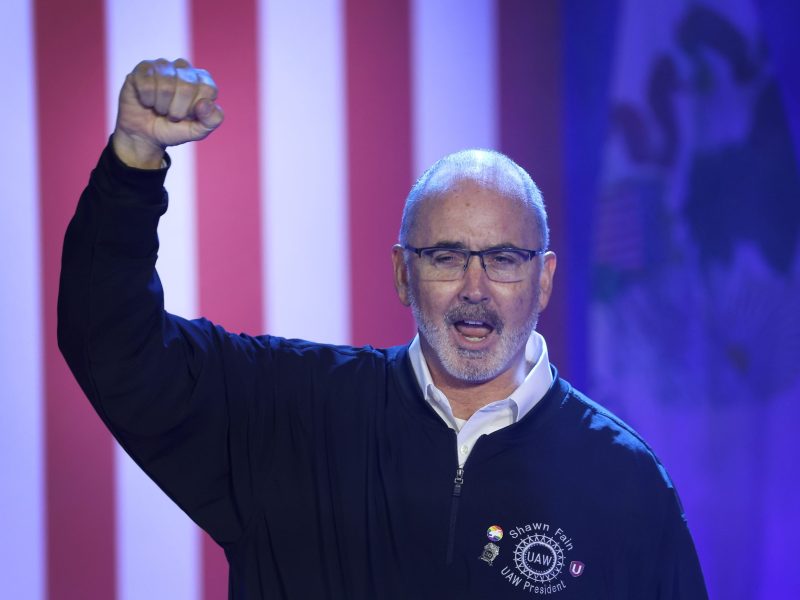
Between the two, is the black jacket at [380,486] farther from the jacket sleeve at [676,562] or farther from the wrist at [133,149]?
the wrist at [133,149]

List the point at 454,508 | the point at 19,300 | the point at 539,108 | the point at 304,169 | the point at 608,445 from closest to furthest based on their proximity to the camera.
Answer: the point at 454,508
the point at 608,445
the point at 19,300
the point at 304,169
the point at 539,108

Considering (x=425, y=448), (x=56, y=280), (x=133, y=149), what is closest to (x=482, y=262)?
(x=425, y=448)

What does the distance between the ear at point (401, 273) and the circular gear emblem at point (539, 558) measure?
44 centimetres

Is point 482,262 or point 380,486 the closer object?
point 380,486

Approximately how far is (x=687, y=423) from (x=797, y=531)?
38 centimetres

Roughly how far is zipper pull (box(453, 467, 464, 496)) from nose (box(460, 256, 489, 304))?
27cm

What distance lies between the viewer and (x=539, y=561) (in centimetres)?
136

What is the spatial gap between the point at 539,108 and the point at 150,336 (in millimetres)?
1411

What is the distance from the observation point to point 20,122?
2.04 metres

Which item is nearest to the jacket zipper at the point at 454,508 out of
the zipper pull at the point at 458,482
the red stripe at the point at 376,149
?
the zipper pull at the point at 458,482

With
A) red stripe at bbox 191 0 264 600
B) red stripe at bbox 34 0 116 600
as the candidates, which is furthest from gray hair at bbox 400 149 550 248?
red stripe at bbox 34 0 116 600

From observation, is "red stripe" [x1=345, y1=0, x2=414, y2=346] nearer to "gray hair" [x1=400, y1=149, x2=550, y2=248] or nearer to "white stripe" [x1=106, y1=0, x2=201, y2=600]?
"white stripe" [x1=106, y1=0, x2=201, y2=600]

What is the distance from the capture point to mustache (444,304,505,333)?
58.2 inches

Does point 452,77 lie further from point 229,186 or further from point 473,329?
point 473,329
